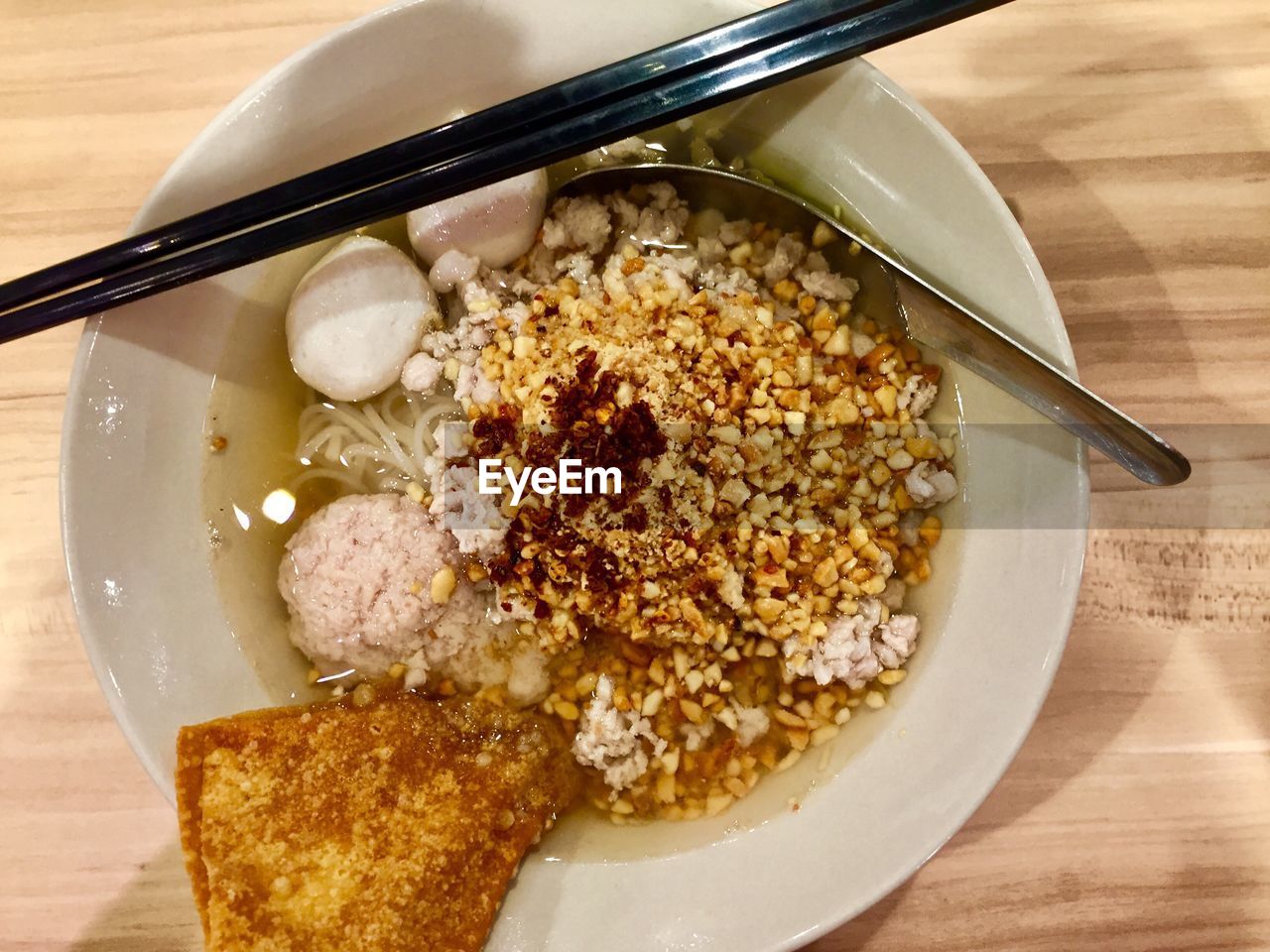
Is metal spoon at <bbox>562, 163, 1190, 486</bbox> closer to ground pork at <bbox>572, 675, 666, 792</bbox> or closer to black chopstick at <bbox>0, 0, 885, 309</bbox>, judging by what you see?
black chopstick at <bbox>0, 0, 885, 309</bbox>

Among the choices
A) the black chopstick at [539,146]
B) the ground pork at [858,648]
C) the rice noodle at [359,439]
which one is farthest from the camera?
the rice noodle at [359,439]

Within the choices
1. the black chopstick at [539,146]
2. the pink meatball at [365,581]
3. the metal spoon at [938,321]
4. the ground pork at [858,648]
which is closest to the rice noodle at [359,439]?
the pink meatball at [365,581]

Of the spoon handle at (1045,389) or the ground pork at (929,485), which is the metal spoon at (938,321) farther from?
the ground pork at (929,485)

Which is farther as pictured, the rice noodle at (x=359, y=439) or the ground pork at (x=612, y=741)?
the rice noodle at (x=359, y=439)

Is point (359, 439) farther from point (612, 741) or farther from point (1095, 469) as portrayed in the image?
point (1095, 469)

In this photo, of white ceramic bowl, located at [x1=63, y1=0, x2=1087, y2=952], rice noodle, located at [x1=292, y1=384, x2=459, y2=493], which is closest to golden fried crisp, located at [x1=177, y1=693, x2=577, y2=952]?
white ceramic bowl, located at [x1=63, y1=0, x2=1087, y2=952]

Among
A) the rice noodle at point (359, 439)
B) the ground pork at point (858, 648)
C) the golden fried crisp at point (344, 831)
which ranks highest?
the rice noodle at point (359, 439)

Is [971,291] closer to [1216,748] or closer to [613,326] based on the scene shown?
[613,326]
